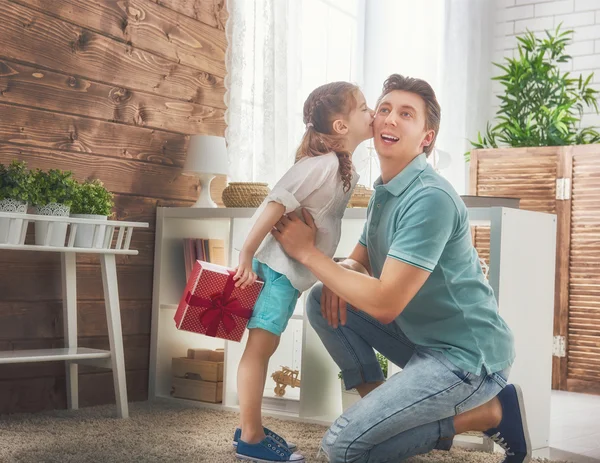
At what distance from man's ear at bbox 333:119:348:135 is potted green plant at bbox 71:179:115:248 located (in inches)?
32.2

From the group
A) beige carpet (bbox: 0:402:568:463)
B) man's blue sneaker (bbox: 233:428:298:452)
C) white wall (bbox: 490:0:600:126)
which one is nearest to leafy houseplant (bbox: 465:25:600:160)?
white wall (bbox: 490:0:600:126)

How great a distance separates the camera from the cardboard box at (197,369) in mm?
2951

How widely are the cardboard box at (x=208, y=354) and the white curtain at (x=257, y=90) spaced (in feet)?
2.39

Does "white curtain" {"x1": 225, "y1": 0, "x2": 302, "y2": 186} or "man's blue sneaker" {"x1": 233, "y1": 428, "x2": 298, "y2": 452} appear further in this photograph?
"white curtain" {"x1": 225, "y1": 0, "x2": 302, "y2": 186}

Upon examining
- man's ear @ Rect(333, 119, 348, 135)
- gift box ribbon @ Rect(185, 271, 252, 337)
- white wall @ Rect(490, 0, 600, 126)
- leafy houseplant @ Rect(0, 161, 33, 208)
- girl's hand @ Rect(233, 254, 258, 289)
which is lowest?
gift box ribbon @ Rect(185, 271, 252, 337)

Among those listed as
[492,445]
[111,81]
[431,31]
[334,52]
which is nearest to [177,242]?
[111,81]

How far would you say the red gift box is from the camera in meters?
2.19

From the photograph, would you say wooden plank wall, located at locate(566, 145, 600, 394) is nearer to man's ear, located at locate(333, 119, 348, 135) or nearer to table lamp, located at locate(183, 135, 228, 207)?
table lamp, located at locate(183, 135, 228, 207)

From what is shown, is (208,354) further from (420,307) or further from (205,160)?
(420,307)

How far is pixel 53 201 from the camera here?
240cm

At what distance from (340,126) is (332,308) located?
1.65ft

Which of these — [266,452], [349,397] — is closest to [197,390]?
[349,397]

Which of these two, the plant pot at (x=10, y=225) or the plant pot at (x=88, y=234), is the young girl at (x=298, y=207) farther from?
the plant pot at (x=10, y=225)

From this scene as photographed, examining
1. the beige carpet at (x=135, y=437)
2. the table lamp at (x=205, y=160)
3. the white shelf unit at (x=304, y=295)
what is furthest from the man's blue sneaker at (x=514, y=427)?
the table lamp at (x=205, y=160)
